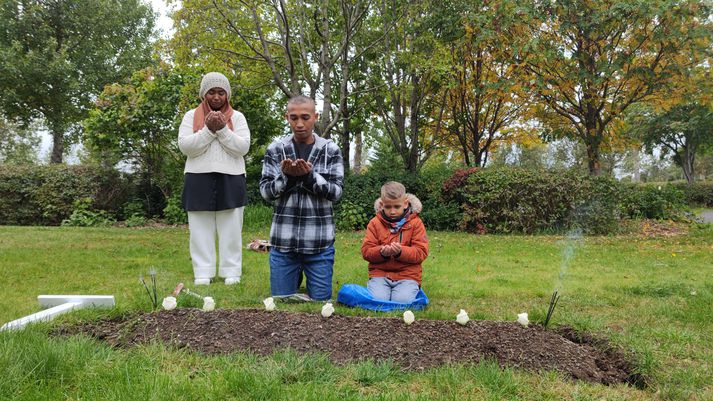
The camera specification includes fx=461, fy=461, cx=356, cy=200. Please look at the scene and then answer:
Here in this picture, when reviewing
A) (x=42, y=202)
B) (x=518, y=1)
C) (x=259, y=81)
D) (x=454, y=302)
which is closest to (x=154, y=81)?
(x=259, y=81)

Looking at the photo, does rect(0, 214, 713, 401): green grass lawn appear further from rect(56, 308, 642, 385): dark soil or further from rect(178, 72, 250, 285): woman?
rect(178, 72, 250, 285): woman

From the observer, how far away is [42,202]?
11.6 m

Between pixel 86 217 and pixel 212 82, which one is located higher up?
pixel 212 82

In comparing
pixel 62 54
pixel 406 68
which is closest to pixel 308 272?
pixel 406 68

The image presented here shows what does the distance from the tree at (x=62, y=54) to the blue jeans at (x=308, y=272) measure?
18.0m

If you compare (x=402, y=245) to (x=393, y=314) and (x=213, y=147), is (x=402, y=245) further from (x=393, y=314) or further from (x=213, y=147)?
(x=213, y=147)

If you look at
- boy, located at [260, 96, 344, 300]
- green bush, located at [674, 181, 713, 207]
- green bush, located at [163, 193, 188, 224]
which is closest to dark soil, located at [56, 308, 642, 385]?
boy, located at [260, 96, 344, 300]

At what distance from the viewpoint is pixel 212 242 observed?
184 inches

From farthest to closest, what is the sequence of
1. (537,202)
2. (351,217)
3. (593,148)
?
(593,148) < (351,217) < (537,202)

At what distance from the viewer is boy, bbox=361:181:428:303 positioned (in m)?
3.71

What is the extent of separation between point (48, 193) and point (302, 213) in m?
10.7

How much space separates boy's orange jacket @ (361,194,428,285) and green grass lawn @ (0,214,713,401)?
392mm

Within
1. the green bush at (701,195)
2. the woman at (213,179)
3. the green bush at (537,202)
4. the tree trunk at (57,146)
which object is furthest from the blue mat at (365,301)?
the green bush at (701,195)

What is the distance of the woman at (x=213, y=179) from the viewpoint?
172 inches
